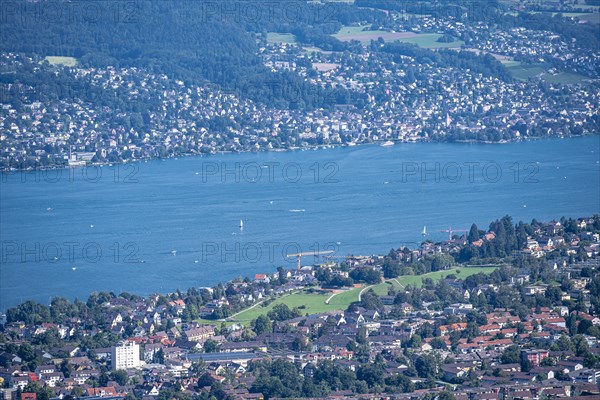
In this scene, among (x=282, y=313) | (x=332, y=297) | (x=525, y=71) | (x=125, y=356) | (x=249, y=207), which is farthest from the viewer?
(x=525, y=71)

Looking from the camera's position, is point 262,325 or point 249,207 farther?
point 249,207

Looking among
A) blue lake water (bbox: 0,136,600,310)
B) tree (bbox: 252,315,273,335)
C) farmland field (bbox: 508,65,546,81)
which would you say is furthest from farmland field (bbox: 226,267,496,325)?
farmland field (bbox: 508,65,546,81)

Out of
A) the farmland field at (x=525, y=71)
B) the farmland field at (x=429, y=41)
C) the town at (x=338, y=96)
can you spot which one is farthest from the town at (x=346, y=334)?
the farmland field at (x=429, y=41)

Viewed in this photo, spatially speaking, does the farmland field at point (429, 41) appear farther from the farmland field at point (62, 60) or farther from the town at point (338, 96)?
the farmland field at point (62, 60)

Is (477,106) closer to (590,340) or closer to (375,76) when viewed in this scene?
(375,76)

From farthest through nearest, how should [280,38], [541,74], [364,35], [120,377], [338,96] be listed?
[364,35] → [280,38] → [541,74] → [338,96] → [120,377]

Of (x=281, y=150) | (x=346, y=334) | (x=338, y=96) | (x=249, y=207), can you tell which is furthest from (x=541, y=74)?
(x=346, y=334)

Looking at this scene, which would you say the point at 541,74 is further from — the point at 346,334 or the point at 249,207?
the point at 346,334
